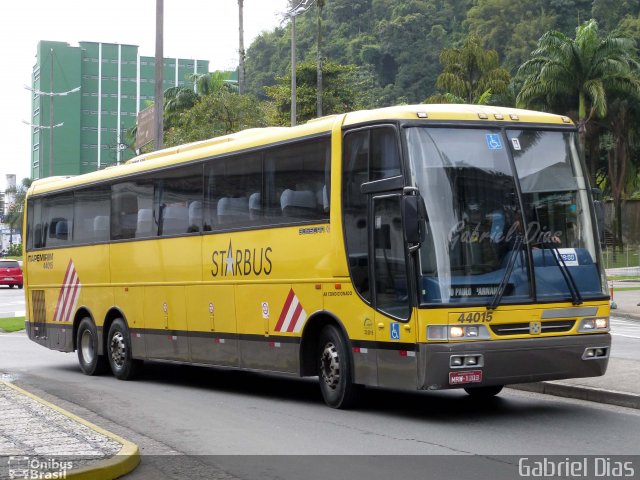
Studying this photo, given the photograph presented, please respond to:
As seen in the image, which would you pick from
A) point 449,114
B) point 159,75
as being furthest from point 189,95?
point 449,114

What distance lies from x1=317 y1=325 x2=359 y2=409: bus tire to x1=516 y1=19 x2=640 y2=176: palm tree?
49.2 meters

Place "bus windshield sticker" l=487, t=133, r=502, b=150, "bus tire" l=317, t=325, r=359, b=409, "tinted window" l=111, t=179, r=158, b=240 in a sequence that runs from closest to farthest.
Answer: "bus windshield sticker" l=487, t=133, r=502, b=150 < "bus tire" l=317, t=325, r=359, b=409 < "tinted window" l=111, t=179, r=158, b=240

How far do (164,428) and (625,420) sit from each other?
469cm

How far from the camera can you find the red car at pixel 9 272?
6041cm

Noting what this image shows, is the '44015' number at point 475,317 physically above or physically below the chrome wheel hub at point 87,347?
above

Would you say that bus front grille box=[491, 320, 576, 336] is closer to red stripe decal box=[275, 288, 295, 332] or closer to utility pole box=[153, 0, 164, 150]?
red stripe decal box=[275, 288, 295, 332]

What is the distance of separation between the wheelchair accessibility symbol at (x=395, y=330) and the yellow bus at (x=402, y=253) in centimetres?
2

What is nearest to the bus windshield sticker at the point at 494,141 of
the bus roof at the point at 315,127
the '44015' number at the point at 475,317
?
the bus roof at the point at 315,127

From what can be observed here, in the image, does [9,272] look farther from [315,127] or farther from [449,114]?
[449,114]


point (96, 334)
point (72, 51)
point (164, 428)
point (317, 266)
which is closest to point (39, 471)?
point (164, 428)

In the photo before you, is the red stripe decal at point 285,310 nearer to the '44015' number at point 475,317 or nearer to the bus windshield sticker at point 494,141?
the '44015' number at point 475,317

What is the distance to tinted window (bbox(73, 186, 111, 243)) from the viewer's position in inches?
739

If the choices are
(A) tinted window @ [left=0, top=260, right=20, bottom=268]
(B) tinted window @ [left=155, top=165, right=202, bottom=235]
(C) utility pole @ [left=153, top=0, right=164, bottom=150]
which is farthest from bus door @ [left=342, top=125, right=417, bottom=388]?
(A) tinted window @ [left=0, top=260, right=20, bottom=268]

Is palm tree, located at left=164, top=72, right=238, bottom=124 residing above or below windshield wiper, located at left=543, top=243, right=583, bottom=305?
above
